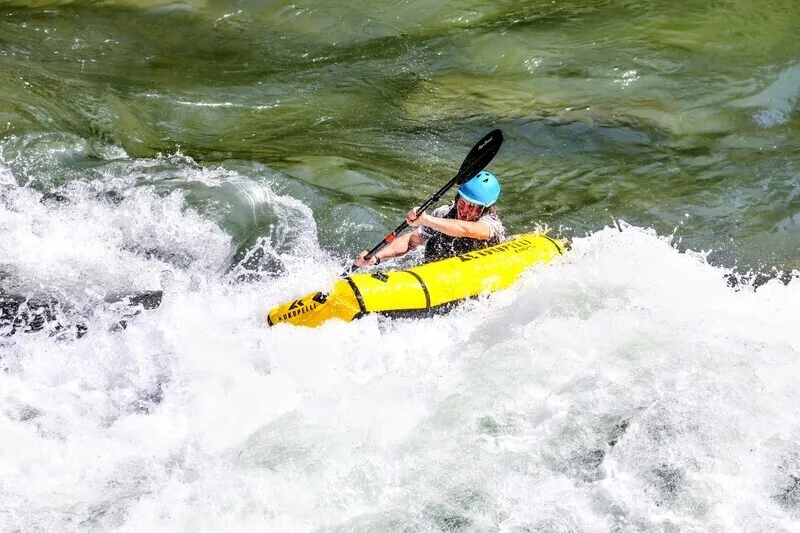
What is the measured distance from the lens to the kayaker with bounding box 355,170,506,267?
242 inches

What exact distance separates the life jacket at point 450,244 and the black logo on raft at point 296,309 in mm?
1237

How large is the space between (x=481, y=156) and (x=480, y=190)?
0.25 metres

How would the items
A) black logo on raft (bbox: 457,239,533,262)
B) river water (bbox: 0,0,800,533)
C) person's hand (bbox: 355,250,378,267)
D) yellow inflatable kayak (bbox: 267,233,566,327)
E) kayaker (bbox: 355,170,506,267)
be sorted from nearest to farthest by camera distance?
river water (bbox: 0,0,800,533) < yellow inflatable kayak (bbox: 267,233,566,327) < black logo on raft (bbox: 457,239,533,262) < kayaker (bbox: 355,170,506,267) < person's hand (bbox: 355,250,378,267)

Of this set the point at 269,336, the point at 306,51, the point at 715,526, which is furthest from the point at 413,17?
the point at 715,526

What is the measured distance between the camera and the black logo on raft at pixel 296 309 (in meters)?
5.59

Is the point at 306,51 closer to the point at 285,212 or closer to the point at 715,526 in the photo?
the point at 285,212

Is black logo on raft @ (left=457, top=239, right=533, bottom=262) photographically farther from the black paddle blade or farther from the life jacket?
the black paddle blade

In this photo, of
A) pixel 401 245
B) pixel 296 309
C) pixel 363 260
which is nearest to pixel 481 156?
pixel 401 245

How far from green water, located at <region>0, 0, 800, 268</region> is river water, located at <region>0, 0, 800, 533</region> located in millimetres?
33

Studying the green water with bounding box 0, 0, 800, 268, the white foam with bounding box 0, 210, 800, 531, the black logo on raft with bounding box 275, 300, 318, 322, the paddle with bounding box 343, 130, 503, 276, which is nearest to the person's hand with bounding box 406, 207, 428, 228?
the paddle with bounding box 343, 130, 503, 276

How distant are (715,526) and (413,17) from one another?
7.15 m

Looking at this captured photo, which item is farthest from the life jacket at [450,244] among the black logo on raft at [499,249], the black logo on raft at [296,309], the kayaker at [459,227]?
the black logo on raft at [296,309]

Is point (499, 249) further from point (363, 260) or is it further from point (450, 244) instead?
point (363, 260)

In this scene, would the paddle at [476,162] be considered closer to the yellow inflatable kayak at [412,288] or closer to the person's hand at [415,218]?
the person's hand at [415,218]
